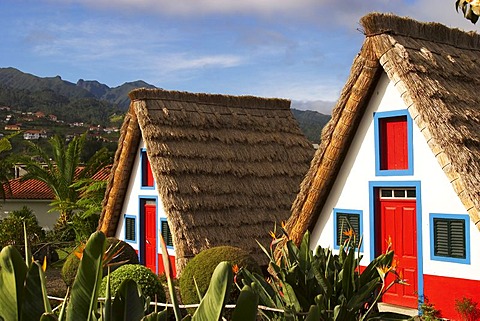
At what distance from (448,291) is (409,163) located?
6.45 ft

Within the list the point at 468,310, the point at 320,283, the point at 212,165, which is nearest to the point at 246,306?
the point at 320,283

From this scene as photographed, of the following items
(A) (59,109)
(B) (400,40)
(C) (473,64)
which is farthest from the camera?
(A) (59,109)

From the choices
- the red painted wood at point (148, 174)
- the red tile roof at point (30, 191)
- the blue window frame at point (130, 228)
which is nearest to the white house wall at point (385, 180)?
the red painted wood at point (148, 174)

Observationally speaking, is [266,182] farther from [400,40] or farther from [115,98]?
[115,98]

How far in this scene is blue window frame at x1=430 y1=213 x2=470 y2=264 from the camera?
8781 millimetres

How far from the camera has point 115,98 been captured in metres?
176

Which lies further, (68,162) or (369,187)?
(68,162)

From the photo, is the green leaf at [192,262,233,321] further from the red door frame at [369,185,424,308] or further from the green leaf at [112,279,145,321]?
the red door frame at [369,185,424,308]

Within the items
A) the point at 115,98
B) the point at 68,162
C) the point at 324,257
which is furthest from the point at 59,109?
the point at 115,98

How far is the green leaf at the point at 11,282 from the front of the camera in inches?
74.4

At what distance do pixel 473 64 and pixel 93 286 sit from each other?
10106 millimetres

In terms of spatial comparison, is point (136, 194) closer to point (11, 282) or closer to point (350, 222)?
point (350, 222)

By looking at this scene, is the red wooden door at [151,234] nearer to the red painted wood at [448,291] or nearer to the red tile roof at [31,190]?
the red painted wood at [448,291]

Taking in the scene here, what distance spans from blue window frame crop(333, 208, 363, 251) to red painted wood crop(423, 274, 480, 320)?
1.37 meters
